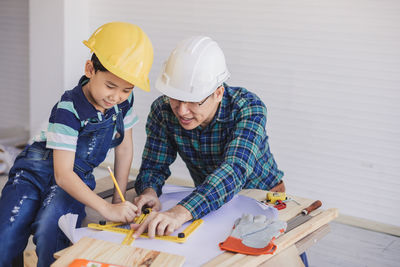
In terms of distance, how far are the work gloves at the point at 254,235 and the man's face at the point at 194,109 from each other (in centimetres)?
58

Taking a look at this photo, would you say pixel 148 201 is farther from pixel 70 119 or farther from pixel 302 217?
pixel 302 217

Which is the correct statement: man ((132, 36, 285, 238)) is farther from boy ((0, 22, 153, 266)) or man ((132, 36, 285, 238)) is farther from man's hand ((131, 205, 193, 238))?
boy ((0, 22, 153, 266))

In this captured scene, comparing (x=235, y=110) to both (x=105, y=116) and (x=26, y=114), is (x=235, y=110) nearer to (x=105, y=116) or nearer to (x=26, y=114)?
(x=105, y=116)

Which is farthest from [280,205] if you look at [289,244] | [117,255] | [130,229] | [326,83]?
[326,83]

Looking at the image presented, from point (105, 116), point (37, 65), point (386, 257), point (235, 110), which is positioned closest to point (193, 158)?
point (235, 110)

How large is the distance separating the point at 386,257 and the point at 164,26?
2.71m

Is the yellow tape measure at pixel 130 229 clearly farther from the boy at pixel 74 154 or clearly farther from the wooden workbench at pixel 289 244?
the wooden workbench at pixel 289 244

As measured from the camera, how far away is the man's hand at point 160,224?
186 centimetres

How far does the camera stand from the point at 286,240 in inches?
72.8

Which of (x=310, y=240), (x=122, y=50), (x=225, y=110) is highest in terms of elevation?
(x=122, y=50)

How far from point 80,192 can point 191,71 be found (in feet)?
2.22

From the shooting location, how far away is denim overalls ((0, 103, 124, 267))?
2072mm

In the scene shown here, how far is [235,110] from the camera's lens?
2.49 m

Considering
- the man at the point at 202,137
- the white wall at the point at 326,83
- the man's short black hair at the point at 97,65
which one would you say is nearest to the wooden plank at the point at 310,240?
the man at the point at 202,137
